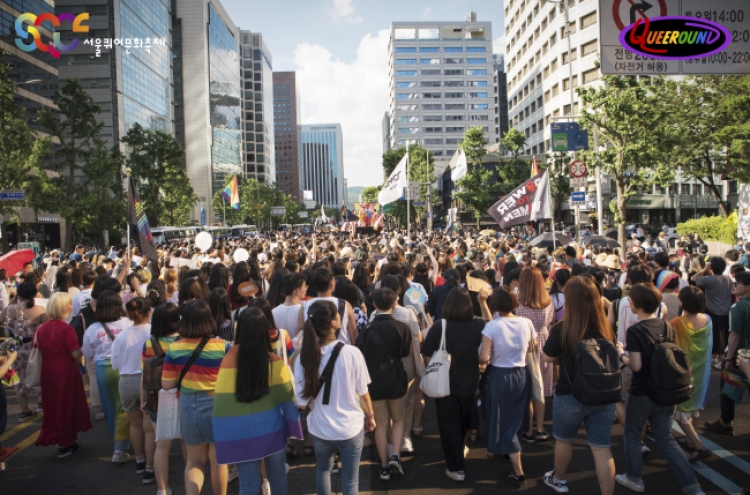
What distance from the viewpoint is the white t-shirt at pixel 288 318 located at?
5.50 metres

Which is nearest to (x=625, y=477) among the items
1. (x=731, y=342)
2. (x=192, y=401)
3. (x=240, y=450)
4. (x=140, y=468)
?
(x=731, y=342)

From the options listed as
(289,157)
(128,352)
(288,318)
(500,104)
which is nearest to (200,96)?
(500,104)

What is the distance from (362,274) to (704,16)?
20.5 ft

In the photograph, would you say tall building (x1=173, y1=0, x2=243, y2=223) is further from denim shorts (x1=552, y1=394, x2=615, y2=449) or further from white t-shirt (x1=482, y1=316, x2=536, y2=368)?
denim shorts (x1=552, y1=394, x2=615, y2=449)

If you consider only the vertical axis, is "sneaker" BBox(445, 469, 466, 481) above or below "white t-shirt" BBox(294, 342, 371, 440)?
below

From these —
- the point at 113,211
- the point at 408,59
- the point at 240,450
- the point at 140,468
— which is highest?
the point at 408,59

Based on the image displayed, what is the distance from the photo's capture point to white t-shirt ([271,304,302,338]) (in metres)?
5.50

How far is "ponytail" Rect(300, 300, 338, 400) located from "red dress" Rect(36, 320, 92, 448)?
127 inches

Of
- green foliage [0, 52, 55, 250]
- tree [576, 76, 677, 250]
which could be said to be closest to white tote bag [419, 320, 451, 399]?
tree [576, 76, 677, 250]

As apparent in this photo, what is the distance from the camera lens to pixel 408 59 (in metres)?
112

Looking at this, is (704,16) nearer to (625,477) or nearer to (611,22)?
(611,22)

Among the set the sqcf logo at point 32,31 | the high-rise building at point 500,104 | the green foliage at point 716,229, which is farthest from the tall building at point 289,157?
the green foliage at point 716,229

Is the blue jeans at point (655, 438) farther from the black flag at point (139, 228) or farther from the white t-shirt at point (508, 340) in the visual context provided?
the black flag at point (139, 228)

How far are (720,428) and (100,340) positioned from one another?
6863 millimetres
